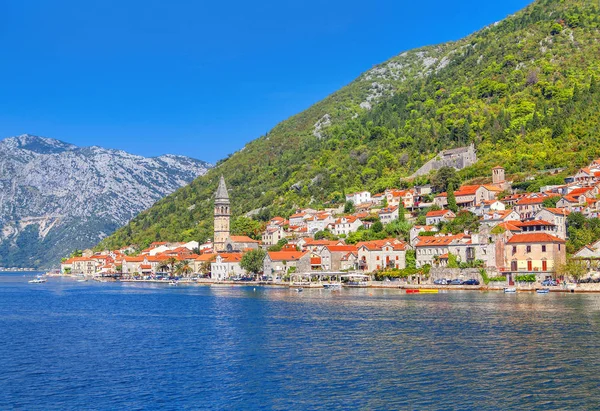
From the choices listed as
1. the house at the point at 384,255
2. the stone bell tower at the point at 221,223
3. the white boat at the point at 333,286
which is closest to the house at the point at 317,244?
the house at the point at 384,255

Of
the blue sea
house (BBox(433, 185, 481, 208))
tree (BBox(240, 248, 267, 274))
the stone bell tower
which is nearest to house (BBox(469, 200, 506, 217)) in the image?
house (BBox(433, 185, 481, 208))

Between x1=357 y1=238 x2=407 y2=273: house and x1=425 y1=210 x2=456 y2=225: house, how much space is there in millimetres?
7625

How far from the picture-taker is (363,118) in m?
182

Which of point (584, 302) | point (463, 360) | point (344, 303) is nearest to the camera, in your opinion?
point (463, 360)

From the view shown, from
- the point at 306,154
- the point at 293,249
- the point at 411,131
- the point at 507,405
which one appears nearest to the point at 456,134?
the point at 411,131

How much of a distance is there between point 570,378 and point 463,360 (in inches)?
220

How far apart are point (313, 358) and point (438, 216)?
65.2 metres

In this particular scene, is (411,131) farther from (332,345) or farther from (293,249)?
(332,345)

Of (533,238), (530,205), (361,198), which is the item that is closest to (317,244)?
(361,198)

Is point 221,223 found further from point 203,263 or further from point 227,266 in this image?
point 227,266

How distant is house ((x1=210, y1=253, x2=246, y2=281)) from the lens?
389 ft

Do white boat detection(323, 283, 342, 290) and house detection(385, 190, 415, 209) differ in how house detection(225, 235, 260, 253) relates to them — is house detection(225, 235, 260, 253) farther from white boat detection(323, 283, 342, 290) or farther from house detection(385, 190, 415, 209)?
white boat detection(323, 283, 342, 290)

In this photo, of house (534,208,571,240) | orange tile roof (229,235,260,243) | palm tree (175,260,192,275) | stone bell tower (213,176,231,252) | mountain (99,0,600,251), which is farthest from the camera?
palm tree (175,260,192,275)

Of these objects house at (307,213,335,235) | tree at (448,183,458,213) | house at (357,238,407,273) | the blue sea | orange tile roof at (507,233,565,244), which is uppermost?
tree at (448,183,458,213)
